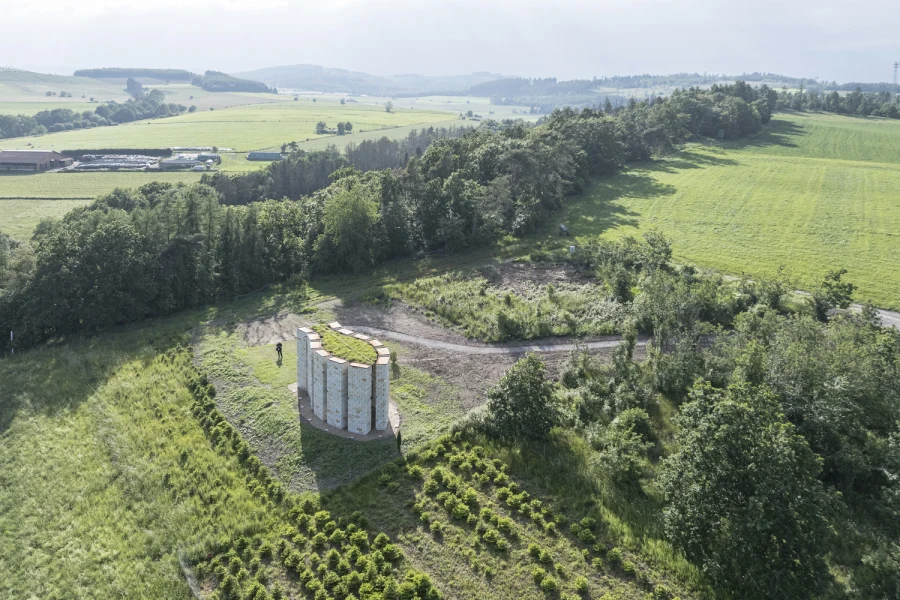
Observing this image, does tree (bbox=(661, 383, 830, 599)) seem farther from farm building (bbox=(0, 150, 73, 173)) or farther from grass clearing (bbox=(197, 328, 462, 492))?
farm building (bbox=(0, 150, 73, 173))

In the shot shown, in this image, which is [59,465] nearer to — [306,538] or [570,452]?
[306,538]

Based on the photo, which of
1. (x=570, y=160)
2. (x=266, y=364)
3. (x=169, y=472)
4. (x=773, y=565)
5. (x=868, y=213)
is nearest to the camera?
(x=773, y=565)

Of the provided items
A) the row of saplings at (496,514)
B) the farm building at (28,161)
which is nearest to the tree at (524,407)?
the row of saplings at (496,514)

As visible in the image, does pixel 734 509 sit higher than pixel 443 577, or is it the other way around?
pixel 734 509

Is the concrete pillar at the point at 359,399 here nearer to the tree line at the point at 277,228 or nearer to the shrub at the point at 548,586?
the shrub at the point at 548,586

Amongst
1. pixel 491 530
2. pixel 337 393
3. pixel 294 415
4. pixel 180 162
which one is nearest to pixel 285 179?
pixel 180 162

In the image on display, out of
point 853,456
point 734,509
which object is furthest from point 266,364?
point 853,456
